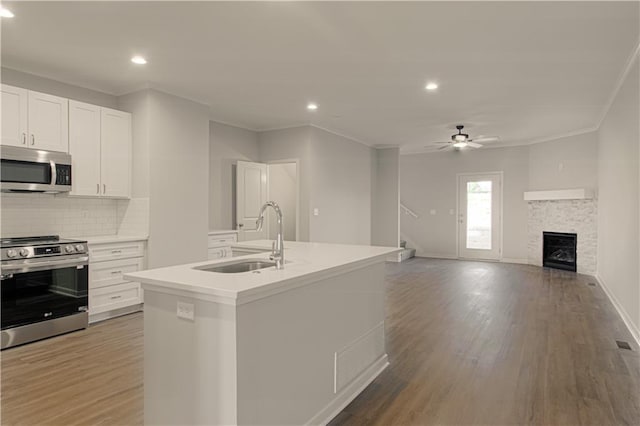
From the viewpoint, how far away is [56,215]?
13.8 feet

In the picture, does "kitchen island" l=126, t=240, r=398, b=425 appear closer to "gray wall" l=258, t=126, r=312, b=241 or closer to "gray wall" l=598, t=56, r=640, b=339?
"gray wall" l=598, t=56, r=640, b=339

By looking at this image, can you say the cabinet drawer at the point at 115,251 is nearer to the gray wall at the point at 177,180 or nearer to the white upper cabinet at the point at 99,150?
the gray wall at the point at 177,180

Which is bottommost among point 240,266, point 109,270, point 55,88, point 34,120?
point 109,270

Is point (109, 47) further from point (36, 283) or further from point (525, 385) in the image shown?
point (525, 385)

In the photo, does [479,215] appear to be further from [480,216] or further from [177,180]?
[177,180]

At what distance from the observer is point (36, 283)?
3.56m

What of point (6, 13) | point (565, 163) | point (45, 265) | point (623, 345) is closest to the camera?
point (6, 13)

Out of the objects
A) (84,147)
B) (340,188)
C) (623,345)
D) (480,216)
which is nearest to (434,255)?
(480,216)

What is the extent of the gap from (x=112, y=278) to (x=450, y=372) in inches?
139

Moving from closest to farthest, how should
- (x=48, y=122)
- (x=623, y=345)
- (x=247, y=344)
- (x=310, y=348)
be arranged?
(x=247, y=344) < (x=310, y=348) < (x=623, y=345) < (x=48, y=122)

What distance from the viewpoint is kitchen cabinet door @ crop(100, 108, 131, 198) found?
4.34 metres

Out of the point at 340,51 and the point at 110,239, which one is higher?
the point at 340,51

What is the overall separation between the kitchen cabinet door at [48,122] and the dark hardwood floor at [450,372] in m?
1.91

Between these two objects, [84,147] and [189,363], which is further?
[84,147]
